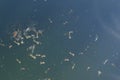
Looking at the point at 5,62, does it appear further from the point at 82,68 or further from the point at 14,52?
the point at 82,68

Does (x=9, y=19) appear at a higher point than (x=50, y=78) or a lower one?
higher

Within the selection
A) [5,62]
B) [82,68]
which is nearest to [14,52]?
[5,62]

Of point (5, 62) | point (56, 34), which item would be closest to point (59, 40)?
point (56, 34)

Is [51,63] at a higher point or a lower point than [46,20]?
lower

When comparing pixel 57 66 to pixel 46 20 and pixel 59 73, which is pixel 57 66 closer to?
pixel 59 73

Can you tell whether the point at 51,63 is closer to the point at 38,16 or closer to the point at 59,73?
the point at 59,73

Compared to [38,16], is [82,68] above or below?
below
